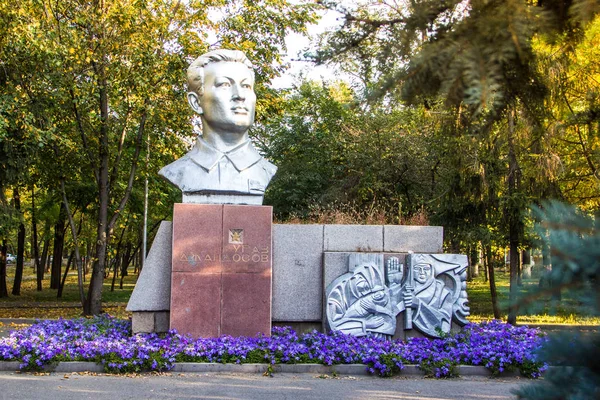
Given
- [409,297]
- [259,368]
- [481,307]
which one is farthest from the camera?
[481,307]

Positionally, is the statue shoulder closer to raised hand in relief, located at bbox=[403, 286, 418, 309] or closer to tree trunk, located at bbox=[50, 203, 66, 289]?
raised hand in relief, located at bbox=[403, 286, 418, 309]

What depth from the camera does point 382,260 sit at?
8578 millimetres

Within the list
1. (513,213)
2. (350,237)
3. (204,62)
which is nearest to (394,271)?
(350,237)

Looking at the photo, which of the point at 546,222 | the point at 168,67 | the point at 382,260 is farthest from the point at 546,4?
the point at 168,67

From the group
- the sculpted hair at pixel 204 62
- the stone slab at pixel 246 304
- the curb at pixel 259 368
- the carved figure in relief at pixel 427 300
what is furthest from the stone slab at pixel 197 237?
the carved figure in relief at pixel 427 300

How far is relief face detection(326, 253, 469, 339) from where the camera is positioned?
8422 millimetres

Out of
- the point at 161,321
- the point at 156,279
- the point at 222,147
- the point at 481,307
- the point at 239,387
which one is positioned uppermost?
the point at 222,147

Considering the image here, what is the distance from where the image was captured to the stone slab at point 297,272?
8.66 metres

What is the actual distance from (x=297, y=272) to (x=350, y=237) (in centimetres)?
89

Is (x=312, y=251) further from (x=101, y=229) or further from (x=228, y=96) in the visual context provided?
(x=101, y=229)

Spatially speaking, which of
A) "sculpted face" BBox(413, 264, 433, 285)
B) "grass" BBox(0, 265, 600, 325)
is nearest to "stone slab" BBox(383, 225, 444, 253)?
"sculpted face" BBox(413, 264, 433, 285)

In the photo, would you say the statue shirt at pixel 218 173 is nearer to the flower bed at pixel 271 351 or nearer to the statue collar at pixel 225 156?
the statue collar at pixel 225 156

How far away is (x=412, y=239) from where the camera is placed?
8.84m

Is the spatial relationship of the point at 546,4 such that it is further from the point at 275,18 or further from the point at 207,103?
the point at 275,18
